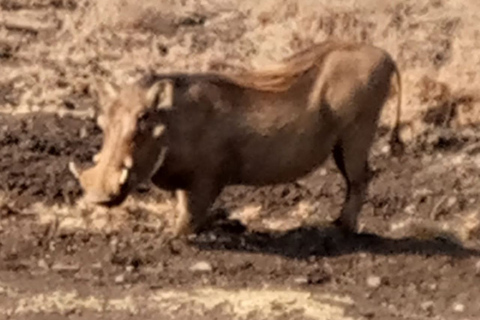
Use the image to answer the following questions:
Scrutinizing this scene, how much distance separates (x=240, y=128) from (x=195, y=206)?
0.39 m

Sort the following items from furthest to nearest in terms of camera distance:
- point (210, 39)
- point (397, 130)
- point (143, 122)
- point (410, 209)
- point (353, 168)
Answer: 1. point (210, 39)
2. point (410, 209)
3. point (397, 130)
4. point (353, 168)
5. point (143, 122)

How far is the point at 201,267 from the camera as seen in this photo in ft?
19.6

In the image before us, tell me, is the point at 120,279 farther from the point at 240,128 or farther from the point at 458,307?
the point at 458,307

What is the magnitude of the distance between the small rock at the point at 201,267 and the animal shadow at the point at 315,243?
0.54ft

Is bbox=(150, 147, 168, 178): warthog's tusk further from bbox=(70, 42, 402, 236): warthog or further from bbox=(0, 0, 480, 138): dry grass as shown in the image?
bbox=(0, 0, 480, 138): dry grass

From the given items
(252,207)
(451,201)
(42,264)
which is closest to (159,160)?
(42,264)

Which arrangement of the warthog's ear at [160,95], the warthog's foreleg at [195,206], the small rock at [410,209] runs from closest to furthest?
the warthog's ear at [160,95] → the warthog's foreleg at [195,206] → the small rock at [410,209]

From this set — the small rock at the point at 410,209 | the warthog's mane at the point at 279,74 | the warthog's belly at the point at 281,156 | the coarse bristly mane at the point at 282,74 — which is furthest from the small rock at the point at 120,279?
the small rock at the point at 410,209

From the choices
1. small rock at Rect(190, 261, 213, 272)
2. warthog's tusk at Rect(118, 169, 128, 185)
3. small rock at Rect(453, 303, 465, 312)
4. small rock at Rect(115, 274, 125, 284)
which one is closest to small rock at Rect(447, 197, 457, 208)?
small rock at Rect(453, 303, 465, 312)

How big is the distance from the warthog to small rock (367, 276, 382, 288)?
549 mm

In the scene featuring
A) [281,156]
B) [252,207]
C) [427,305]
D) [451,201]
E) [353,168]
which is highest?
[281,156]

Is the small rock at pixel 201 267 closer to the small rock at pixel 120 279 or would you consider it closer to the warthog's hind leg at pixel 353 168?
the small rock at pixel 120 279

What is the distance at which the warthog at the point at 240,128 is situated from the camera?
18.8ft

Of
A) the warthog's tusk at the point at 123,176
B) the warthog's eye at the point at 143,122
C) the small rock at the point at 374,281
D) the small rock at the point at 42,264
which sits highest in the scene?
the warthog's eye at the point at 143,122
